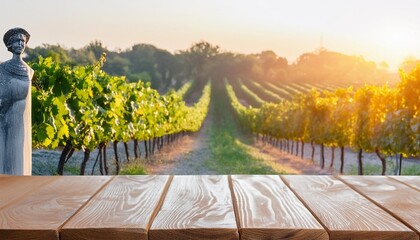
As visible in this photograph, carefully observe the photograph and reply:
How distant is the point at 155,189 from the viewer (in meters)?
2.26

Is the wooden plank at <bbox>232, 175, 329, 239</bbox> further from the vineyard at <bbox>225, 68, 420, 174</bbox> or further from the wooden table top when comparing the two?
the vineyard at <bbox>225, 68, 420, 174</bbox>

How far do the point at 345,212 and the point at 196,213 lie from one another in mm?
510

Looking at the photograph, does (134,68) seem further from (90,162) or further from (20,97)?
(20,97)

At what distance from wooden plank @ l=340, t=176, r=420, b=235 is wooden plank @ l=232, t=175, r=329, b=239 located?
31 cm

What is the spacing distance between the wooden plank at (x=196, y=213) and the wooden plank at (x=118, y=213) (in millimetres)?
48

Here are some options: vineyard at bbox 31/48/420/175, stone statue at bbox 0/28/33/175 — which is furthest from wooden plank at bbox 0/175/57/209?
vineyard at bbox 31/48/420/175

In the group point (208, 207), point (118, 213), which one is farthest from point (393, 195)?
point (118, 213)

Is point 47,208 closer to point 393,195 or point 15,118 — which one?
point 15,118

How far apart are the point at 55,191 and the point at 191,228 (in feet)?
2.68

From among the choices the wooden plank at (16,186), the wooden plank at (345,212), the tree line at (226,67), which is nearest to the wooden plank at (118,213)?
the wooden plank at (16,186)

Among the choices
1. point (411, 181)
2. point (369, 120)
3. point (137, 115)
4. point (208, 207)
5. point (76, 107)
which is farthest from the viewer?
point (369, 120)

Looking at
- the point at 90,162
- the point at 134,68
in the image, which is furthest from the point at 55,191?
the point at 134,68

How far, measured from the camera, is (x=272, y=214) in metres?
1.82

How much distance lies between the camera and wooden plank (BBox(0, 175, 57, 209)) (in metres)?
2.11
